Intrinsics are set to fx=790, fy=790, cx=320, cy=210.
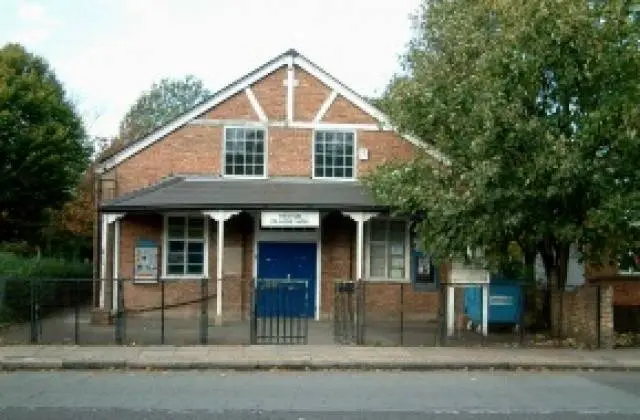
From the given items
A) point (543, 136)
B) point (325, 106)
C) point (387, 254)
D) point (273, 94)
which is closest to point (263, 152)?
point (273, 94)

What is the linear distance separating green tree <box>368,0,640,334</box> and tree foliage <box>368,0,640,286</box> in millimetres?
23

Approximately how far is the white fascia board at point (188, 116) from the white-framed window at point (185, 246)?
90.0 inches

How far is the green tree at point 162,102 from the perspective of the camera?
6353cm

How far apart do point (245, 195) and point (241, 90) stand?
11.7ft

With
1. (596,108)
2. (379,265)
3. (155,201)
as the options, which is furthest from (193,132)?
(596,108)

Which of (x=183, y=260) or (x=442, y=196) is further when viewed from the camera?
(x=183, y=260)

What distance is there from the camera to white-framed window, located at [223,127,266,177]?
22.6 m

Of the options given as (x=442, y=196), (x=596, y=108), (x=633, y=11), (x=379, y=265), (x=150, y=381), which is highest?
(x=633, y=11)

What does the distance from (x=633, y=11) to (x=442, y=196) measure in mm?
5642

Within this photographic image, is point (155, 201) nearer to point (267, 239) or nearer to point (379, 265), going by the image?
point (267, 239)

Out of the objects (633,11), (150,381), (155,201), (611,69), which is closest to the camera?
(150,381)

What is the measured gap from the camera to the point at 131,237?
21922 millimetres

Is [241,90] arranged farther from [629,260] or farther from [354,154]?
[629,260]

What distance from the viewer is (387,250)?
2234 centimetres
